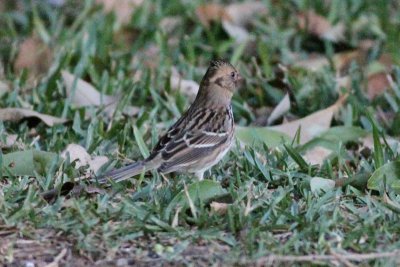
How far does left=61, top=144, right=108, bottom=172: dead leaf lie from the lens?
Result: 6.34m

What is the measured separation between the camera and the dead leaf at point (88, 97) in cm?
775

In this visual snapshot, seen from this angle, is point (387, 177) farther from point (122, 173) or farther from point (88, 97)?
point (88, 97)

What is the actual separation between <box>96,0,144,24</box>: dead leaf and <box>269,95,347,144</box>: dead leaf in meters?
2.79

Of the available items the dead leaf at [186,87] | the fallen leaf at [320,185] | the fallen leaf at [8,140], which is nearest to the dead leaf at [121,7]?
the dead leaf at [186,87]

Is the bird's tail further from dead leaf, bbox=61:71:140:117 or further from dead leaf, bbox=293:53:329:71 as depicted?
dead leaf, bbox=293:53:329:71

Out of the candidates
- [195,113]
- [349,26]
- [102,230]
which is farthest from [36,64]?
[102,230]

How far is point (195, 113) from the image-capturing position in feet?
22.9

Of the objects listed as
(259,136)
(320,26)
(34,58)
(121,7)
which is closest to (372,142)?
(259,136)

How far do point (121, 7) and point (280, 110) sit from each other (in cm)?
281

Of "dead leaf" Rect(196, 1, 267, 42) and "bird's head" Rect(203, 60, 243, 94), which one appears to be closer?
"bird's head" Rect(203, 60, 243, 94)

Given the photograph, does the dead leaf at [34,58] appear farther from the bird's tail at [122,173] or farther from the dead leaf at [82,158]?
the bird's tail at [122,173]

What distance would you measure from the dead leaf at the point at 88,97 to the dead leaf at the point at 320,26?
2.49 metres

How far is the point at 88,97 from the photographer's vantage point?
26.1 feet

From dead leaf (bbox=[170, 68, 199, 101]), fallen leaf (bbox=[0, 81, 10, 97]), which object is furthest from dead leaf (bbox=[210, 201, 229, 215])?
fallen leaf (bbox=[0, 81, 10, 97])
